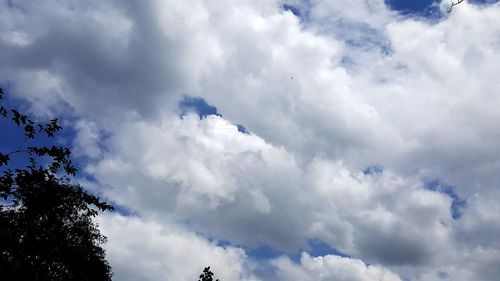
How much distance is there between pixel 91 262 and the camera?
4388cm

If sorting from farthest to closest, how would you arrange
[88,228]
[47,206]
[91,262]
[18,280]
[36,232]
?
[88,228], [91,262], [36,232], [18,280], [47,206]

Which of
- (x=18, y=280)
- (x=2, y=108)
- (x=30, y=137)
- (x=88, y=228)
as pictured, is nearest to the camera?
(x=2, y=108)

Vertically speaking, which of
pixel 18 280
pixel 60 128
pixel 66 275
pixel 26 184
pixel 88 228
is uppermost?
pixel 88 228

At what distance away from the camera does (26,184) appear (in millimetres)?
8438

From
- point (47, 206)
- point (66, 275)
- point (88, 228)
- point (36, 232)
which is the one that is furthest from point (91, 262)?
point (47, 206)

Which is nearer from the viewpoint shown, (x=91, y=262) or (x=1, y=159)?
(x=1, y=159)

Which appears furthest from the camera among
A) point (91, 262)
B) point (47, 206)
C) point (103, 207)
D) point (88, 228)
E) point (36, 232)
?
point (88, 228)

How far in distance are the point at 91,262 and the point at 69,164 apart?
39.1 metres

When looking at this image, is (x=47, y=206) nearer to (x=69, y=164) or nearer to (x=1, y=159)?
(x=69, y=164)

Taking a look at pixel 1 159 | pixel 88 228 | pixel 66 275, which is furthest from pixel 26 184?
pixel 88 228

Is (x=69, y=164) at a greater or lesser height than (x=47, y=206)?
greater

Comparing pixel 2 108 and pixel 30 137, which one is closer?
pixel 2 108

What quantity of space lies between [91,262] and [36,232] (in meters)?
36.1

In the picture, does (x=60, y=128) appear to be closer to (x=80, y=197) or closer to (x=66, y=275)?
(x=80, y=197)
